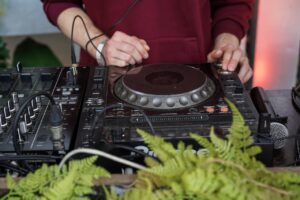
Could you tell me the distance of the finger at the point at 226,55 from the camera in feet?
3.45

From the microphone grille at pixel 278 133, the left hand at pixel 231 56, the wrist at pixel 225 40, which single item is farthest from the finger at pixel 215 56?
the microphone grille at pixel 278 133

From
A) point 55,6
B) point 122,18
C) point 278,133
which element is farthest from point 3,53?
point 278,133

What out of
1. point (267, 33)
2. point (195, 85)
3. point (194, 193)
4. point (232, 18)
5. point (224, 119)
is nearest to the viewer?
point (194, 193)

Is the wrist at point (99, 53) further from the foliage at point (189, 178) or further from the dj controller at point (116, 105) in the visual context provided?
the foliage at point (189, 178)

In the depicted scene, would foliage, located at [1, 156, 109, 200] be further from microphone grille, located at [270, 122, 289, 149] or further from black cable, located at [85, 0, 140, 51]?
black cable, located at [85, 0, 140, 51]

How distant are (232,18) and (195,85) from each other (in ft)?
1.79

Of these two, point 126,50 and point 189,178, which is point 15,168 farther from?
point 126,50

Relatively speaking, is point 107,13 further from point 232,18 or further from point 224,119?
point 224,119

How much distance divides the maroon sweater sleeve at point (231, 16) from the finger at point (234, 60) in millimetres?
210

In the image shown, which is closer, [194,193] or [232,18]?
[194,193]

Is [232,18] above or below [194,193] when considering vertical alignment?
below

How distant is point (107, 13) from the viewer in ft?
4.22

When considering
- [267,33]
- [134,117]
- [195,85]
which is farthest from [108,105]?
[267,33]

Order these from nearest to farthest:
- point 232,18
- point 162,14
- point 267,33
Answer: point 162,14, point 232,18, point 267,33
